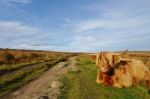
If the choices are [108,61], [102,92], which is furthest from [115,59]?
[102,92]

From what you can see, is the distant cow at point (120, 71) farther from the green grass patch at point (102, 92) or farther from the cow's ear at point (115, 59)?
the green grass patch at point (102, 92)

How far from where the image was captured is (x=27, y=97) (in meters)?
23.7

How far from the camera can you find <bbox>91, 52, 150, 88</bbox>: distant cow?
2658cm

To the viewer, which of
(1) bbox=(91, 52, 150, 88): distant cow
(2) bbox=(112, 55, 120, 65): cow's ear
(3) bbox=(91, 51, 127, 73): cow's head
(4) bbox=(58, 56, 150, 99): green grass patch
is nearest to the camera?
(4) bbox=(58, 56, 150, 99): green grass patch

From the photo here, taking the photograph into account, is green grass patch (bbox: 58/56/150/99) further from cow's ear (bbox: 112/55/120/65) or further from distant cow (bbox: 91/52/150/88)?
cow's ear (bbox: 112/55/120/65)

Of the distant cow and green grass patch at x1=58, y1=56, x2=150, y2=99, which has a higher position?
the distant cow

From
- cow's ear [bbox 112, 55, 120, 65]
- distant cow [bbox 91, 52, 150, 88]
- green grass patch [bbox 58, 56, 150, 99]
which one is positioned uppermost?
cow's ear [bbox 112, 55, 120, 65]

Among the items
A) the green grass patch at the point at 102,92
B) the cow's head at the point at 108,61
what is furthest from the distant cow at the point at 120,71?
the green grass patch at the point at 102,92

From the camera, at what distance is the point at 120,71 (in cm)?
2766

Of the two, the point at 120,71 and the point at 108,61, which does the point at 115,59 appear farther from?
the point at 120,71

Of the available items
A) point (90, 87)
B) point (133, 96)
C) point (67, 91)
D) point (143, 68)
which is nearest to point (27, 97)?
point (67, 91)

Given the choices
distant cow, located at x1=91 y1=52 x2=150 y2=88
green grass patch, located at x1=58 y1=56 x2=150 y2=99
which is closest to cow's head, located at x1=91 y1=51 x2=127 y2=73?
distant cow, located at x1=91 y1=52 x2=150 y2=88

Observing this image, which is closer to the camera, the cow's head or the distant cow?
the distant cow

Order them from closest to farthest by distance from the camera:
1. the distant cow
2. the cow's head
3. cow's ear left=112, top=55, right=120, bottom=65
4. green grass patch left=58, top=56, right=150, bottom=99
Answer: green grass patch left=58, top=56, right=150, bottom=99 < the distant cow < the cow's head < cow's ear left=112, top=55, right=120, bottom=65
